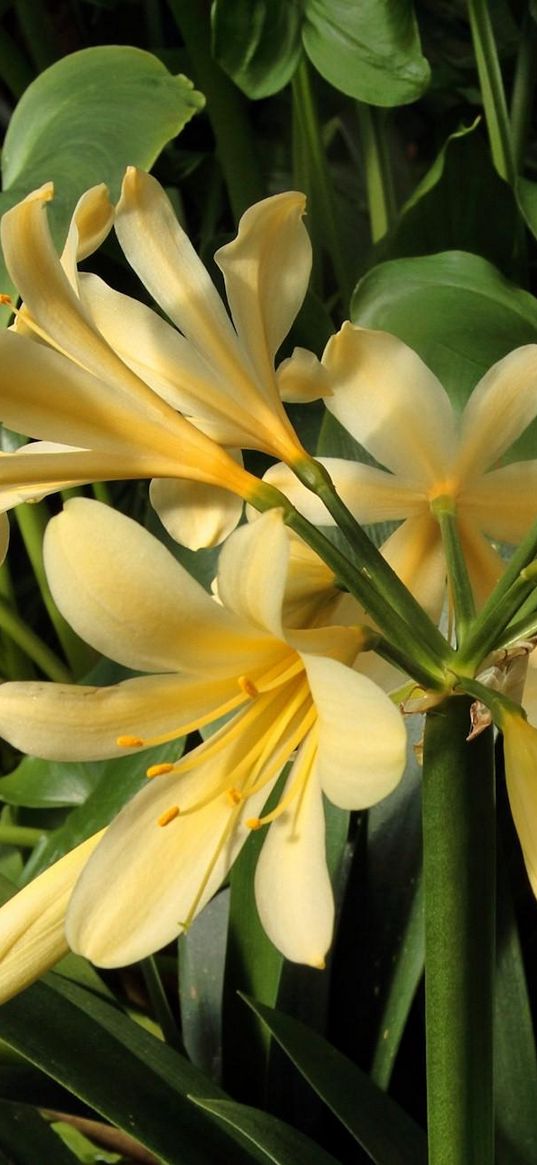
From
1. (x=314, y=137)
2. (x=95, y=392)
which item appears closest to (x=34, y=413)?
(x=95, y=392)

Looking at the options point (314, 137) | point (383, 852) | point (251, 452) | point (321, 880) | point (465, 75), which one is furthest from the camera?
point (465, 75)

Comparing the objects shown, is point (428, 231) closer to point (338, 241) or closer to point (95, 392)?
point (338, 241)

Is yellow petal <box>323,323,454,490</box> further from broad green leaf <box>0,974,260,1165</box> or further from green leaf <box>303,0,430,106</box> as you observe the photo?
green leaf <box>303,0,430,106</box>

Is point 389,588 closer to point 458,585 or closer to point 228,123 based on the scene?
point 458,585

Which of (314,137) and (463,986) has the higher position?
(314,137)

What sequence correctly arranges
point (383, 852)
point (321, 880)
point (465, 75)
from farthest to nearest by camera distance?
point (465, 75), point (383, 852), point (321, 880)

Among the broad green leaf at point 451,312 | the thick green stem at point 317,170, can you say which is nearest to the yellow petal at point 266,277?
the broad green leaf at point 451,312

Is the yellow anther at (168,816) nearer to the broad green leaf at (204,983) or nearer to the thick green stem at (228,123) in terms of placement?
the broad green leaf at (204,983)
